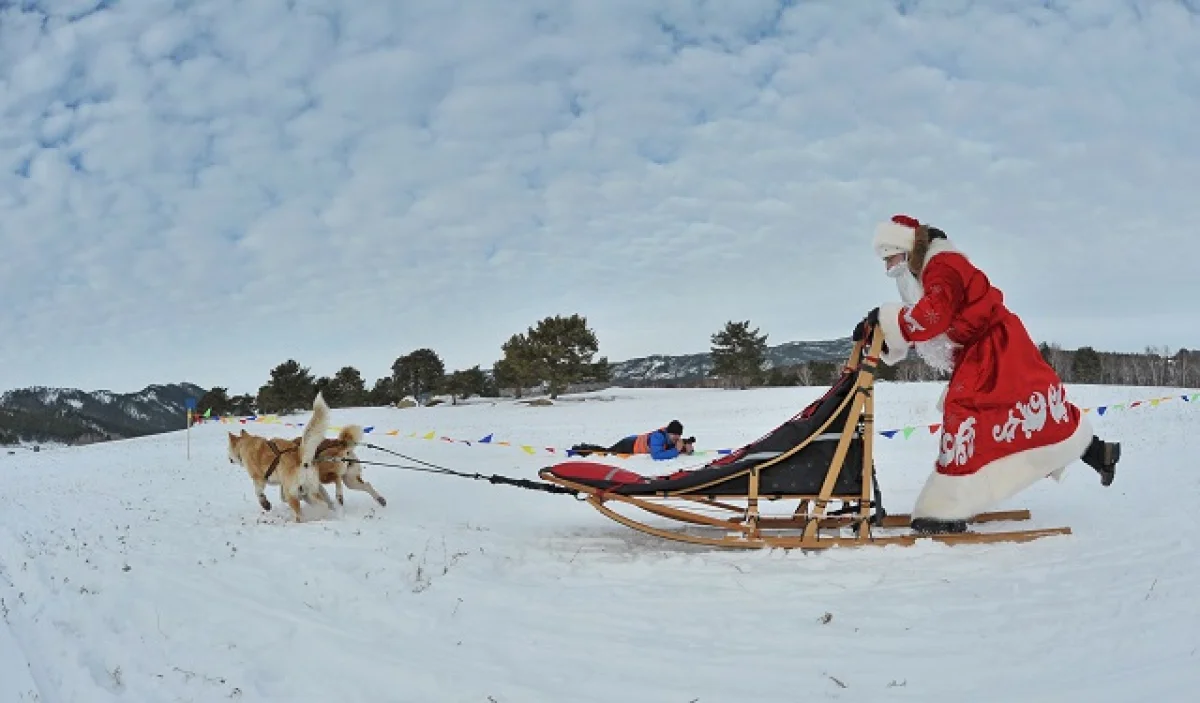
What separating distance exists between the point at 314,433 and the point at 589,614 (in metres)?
5.04

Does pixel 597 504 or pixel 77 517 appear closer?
pixel 597 504

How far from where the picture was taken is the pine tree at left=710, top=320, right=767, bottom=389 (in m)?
53.2

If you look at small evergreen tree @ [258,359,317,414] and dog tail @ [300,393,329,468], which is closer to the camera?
dog tail @ [300,393,329,468]

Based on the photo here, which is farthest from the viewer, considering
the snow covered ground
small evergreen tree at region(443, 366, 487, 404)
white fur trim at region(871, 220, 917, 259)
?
small evergreen tree at region(443, 366, 487, 404)

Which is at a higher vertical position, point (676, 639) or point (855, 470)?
point (855, 470)

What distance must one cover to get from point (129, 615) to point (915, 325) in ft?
17.4

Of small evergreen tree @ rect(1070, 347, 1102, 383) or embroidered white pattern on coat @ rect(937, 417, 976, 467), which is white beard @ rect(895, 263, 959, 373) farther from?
small evergreen tree @ rect(1070, 347, 1102, 383)

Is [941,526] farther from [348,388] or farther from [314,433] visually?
[348,388]

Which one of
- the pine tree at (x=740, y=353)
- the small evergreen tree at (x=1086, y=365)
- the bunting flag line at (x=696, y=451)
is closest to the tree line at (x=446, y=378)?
the pine tree at (x=740, y=353)

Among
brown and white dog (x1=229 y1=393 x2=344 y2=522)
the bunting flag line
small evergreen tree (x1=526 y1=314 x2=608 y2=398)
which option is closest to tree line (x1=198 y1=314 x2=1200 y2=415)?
small evergreen tree (x1=526 y1=314 x2=608 y2=398)

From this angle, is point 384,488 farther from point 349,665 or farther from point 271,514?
point 349,665

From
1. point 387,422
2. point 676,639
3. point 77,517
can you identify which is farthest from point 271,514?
point 387,422

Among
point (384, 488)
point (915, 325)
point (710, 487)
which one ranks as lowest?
point (384, 488)

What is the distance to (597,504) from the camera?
5.69 meters
